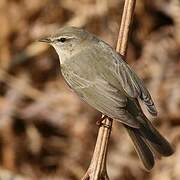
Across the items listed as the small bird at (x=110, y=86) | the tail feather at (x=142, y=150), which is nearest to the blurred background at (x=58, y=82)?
the small bird at (x=110, y=86)

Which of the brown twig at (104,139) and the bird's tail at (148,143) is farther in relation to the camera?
the bird's tail at (148,143)

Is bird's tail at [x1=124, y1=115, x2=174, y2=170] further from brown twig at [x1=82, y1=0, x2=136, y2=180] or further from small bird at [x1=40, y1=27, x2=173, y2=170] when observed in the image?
brown twig at [x1=82, y1=0, x2=136, y2=180]

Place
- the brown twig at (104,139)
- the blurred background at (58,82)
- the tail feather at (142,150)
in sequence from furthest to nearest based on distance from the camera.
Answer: the blurred background at (58,82)
the tail feather at (142,150)
the brown twig at (104,139)

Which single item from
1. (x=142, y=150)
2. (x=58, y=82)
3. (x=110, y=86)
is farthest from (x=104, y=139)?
(x=58, y=82)

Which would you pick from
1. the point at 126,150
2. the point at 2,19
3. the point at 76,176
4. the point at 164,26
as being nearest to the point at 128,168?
the point at 126,150

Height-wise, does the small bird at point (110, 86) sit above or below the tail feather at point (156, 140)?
above

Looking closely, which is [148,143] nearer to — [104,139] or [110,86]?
[104,139]

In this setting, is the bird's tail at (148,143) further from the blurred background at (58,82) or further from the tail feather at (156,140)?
the blurred background at (58,82)
